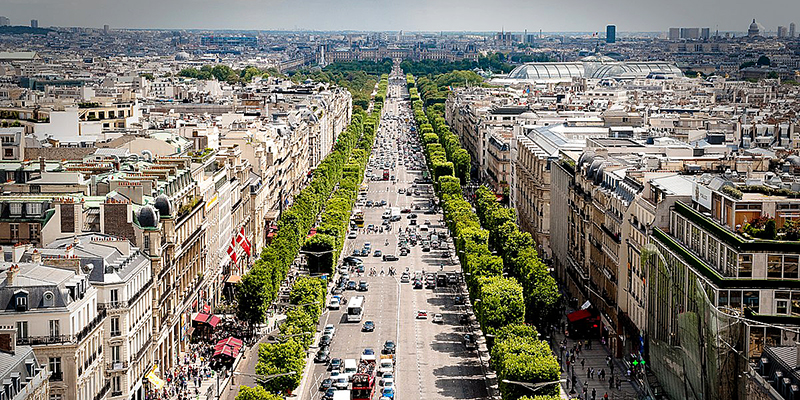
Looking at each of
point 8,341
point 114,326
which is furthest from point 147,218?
point 8,341

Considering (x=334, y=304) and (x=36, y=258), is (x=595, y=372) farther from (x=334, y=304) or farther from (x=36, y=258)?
(x=36, y=258)

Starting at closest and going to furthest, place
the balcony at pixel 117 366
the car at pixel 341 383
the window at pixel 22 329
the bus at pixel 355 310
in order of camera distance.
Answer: the window at pixel 22 329 → the balcony at pixel 117 366 → the car at pixel 341 383 → the bus at pixel 355 310

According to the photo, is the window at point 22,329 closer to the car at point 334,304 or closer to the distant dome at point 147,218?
the distant dome at point 147,218

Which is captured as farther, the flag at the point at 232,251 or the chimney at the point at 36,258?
the flag at the point at 232,251

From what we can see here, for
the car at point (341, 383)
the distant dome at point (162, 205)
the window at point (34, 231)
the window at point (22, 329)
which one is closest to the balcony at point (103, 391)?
the window at point (22, 329)

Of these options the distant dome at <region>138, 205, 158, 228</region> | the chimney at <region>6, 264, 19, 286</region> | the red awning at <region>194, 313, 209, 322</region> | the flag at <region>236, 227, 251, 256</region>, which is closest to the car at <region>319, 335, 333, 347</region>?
the red awning at <region>194, 313, 209, 322</region>

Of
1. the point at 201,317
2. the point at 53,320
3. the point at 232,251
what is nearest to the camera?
the point at 53,320

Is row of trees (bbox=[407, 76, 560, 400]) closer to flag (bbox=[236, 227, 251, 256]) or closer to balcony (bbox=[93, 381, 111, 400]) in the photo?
flag (bbox=[236, 227, 251, 256])
